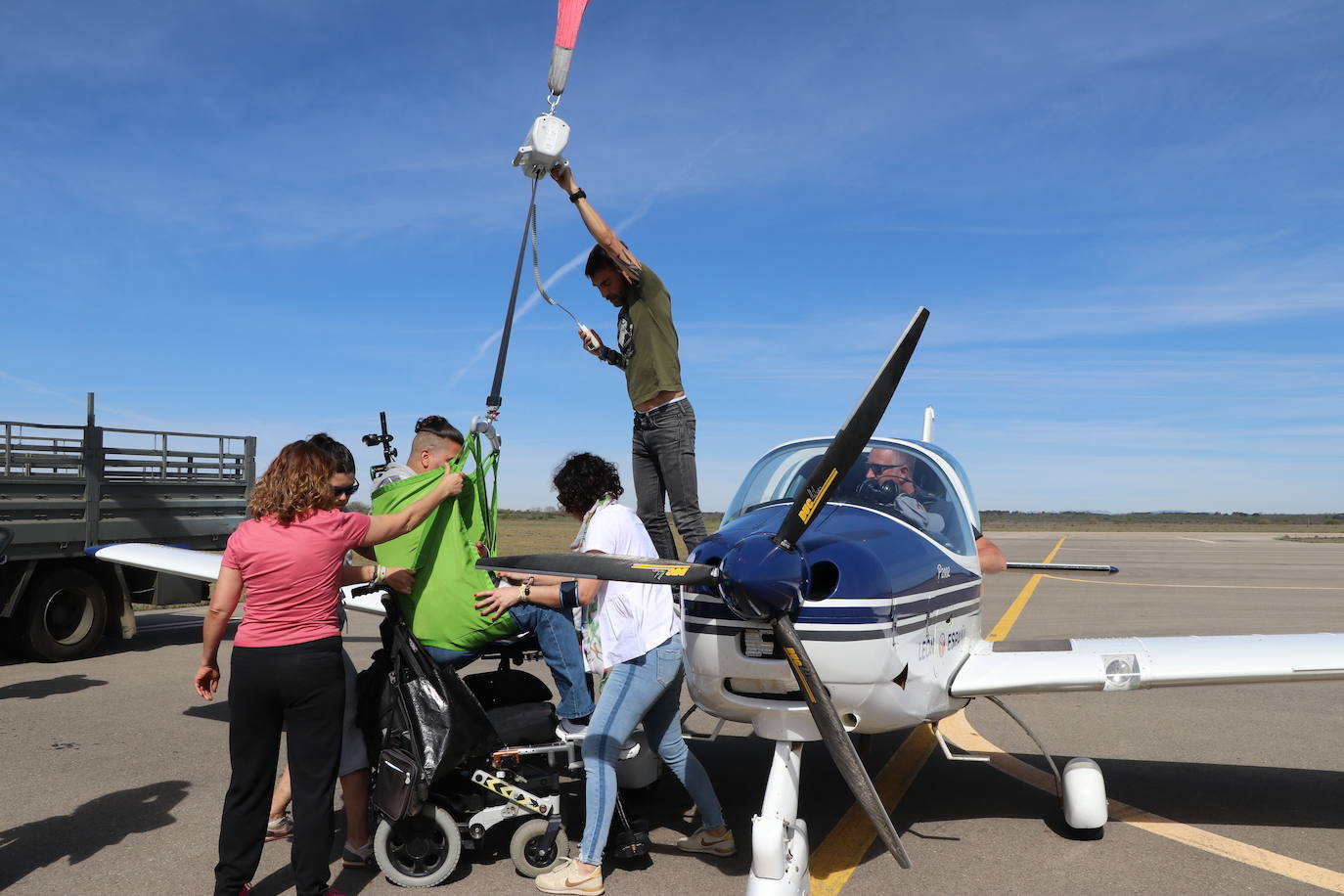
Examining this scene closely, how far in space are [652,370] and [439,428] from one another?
1.07m

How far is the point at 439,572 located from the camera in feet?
13.5

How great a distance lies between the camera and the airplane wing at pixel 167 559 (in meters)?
7.10

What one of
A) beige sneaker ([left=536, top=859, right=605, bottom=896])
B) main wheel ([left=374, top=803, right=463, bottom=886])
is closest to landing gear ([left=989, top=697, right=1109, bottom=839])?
beige sneaker ([left=536, top=859, right=605, bottom=896])

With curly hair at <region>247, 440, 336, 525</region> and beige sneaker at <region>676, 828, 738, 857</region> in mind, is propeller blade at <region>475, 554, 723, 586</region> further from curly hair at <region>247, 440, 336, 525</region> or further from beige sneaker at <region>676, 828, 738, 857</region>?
beige sneaker at <region>676, 828, 738, 857</region>

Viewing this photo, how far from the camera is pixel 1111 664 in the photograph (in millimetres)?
4570

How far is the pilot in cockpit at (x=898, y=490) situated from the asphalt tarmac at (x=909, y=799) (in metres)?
1.52

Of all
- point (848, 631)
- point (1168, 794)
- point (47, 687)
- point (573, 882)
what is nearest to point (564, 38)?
point (848, 631)

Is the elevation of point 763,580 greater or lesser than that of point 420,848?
greater

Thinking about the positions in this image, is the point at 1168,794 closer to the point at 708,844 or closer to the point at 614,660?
the point at 708,844

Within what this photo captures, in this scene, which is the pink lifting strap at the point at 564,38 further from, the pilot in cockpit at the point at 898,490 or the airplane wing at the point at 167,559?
the airplane wing at the point at 167,559

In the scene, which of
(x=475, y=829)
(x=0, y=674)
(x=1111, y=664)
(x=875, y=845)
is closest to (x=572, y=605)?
(x=475, y=829)

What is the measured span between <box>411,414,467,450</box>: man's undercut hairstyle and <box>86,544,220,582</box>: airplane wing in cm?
328

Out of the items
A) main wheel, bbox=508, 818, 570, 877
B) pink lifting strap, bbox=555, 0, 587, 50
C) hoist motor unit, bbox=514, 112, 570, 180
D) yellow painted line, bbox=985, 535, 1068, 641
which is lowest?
yellow painted line, bbox=985, 535, 1068, 641

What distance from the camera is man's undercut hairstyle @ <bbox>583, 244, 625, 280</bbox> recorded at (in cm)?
474
